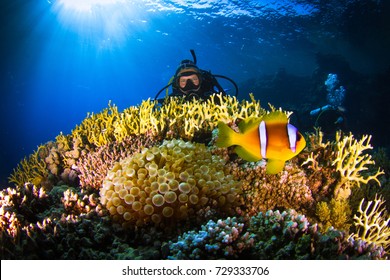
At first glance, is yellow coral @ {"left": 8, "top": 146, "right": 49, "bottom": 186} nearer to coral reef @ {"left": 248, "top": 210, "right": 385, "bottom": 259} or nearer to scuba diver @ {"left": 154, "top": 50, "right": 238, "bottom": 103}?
scuba diver @ {"left": 154, "top": 50, "right": 238, "bottom": 103}

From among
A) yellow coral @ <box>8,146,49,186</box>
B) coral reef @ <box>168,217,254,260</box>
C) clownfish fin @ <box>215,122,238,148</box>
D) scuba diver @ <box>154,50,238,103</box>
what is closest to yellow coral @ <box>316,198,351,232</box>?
coral reef @ <box>168,217,254,260</box>

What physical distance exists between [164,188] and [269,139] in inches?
47.9

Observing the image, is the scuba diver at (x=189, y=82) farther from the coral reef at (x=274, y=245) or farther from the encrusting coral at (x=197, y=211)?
the coral reef at (x=274, y=245)

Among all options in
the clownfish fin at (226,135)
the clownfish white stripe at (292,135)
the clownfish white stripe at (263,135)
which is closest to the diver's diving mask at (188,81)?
the clownfish fin at (226,135)

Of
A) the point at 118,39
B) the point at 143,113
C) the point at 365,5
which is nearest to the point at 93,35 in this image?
the point at 118,39

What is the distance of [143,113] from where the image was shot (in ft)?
16.0

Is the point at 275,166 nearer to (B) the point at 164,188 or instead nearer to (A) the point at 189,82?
(B) the point at 164,188

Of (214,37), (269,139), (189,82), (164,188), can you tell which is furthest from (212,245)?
(214,37)

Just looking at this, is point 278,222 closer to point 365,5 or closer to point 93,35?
point 365,5

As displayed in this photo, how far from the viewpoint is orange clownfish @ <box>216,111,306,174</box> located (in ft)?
6.86

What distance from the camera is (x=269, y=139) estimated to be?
215 cm

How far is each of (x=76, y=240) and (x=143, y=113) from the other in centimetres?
292

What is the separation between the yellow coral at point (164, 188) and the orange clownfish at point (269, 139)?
0.66m

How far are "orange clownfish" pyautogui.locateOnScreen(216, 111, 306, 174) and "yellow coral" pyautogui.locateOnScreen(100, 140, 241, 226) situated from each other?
66 cm
